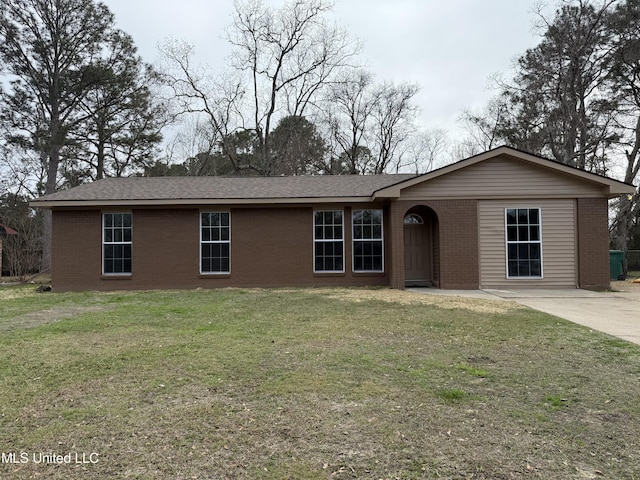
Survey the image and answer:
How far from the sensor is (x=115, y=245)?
13.5m

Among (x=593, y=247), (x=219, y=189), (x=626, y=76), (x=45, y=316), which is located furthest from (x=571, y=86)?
(x=45, y=316)

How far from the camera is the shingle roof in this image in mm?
13148

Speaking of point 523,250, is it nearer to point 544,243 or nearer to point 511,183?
point 544,243

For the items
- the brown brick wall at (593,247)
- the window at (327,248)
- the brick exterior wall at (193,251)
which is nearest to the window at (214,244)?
the brick exterior wall at (193,251)

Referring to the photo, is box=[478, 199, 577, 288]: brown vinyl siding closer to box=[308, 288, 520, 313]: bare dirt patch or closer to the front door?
the front door

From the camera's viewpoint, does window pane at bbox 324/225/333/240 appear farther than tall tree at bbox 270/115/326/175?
No

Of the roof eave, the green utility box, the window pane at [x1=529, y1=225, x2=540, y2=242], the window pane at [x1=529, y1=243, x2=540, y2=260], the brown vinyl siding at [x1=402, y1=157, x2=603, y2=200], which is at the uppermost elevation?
the brown vinyl siding at [x1=402, y1=157, x2=603, y2=200]

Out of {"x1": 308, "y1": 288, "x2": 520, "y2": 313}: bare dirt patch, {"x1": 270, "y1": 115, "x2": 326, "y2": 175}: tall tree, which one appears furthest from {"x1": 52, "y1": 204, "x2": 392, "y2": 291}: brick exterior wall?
{"x1": 270, "y1": 115, "x2": 326, "y2": 175}: tall tree

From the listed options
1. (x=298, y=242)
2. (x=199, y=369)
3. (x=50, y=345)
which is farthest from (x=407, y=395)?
(x=298, y=242)

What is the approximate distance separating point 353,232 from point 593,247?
6964 millimetres

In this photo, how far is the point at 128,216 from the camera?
44.5 feet

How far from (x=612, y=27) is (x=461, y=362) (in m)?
24.0

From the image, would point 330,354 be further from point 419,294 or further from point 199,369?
point 419,294

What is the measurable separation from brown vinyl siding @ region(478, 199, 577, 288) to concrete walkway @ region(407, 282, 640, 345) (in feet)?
1.46
